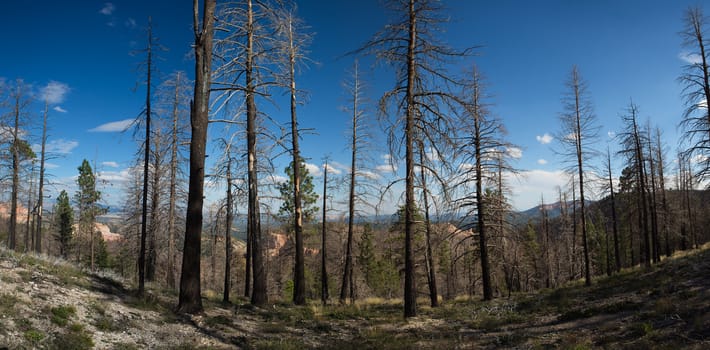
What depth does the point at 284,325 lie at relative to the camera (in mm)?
10148

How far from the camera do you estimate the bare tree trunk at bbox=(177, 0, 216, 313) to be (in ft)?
29.2

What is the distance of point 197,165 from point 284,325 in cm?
526

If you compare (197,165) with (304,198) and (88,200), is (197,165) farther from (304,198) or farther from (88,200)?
(88,200)

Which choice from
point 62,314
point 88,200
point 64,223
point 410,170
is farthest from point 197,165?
point 64,223

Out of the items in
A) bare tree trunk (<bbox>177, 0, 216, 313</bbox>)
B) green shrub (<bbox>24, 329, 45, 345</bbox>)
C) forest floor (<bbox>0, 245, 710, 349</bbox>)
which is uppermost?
bare tree trunk (<bbox>177, 0, 216, 313</bbox>)

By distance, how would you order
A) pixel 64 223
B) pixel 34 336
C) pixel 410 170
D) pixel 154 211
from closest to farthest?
pixel 34 336, pixel 410 170, pixel 154 211, pixel 64 223

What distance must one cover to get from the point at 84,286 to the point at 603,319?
14.2 metres

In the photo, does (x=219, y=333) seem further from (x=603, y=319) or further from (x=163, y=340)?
(x=603, y=319)

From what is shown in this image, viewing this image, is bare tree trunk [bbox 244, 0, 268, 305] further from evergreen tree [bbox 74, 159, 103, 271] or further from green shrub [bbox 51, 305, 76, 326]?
evergreen tree [bbox 74, 159, 103, 271]

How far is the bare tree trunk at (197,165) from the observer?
29.2ft

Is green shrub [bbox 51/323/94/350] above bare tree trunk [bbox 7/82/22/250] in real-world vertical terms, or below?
below

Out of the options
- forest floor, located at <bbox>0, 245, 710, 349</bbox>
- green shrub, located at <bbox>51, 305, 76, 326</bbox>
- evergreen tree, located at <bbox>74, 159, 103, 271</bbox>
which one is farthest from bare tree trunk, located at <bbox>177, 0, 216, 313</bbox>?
evergreen tree, located at <bbox>74, 159, 103, 271</bbox>

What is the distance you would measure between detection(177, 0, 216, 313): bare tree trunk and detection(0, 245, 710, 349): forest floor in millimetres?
634

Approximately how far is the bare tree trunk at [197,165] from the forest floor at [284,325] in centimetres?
63
